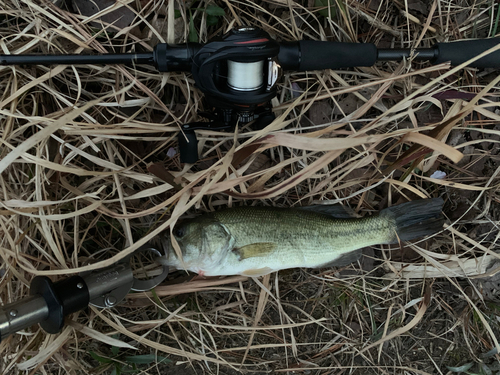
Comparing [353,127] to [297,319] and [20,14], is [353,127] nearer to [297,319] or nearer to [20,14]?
[297,319]

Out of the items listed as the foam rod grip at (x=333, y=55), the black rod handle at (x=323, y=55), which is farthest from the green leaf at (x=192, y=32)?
the foam rod grip at (x=333, y=55)

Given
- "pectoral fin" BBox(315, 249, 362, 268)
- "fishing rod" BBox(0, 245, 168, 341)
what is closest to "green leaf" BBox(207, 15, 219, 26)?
"fishing rod" BBox(0, 245, 168, 341)

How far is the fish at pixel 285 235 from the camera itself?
2.27 metres

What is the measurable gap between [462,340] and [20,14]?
13.8 feet

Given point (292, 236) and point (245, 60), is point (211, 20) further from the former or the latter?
point (292, 236)

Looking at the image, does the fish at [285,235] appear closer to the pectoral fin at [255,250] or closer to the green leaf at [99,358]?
the pectoral fin at [255,250]

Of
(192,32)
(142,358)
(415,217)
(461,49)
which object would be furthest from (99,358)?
(461,49)

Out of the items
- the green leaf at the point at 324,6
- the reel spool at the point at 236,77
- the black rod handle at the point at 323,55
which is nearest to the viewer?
the reel spool at the point at 236,77

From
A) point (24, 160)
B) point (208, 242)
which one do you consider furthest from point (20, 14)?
point (208, 242)

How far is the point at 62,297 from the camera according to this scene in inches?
76.7

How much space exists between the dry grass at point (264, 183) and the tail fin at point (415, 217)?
19cm

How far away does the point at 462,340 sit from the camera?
116 inches

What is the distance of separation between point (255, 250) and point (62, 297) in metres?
1.18

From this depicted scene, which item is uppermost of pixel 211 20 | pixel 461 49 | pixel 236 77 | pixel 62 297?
pixel 211 20
